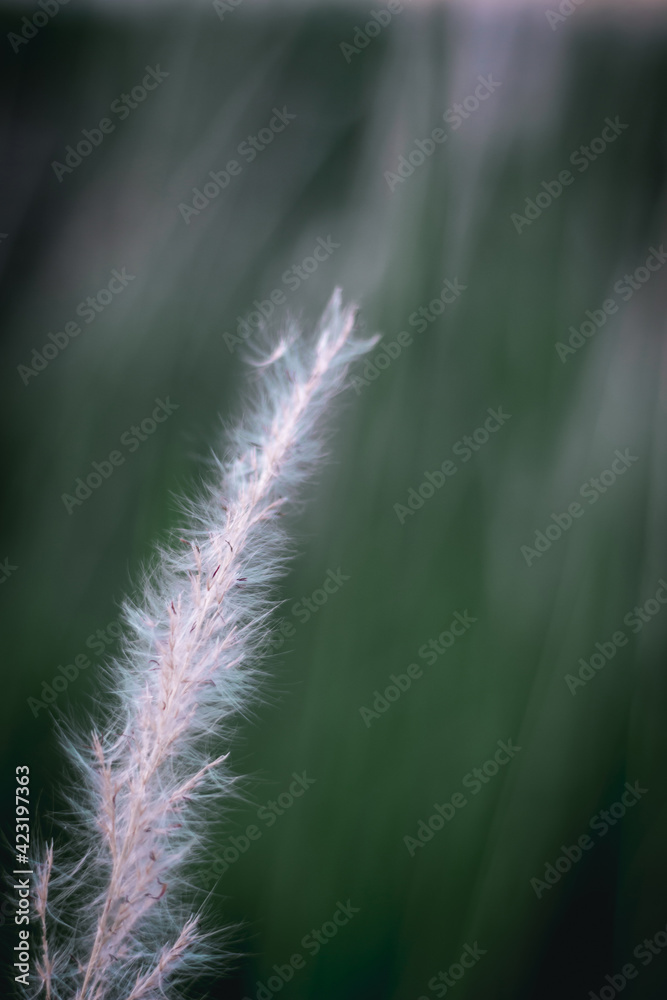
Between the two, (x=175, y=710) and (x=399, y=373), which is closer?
(x=175, y=710)

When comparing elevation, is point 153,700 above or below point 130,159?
below

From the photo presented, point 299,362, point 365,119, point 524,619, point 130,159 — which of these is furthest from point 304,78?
point 524,619

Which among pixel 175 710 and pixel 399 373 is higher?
pixel 399 373

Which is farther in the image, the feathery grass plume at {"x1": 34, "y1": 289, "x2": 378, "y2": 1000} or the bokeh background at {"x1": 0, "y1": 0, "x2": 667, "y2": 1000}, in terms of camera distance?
the bokeh background at {"x1": 0, "y1": 0, "x2": 667, "y2": 1000}

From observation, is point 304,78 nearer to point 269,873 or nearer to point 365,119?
point 365,119
